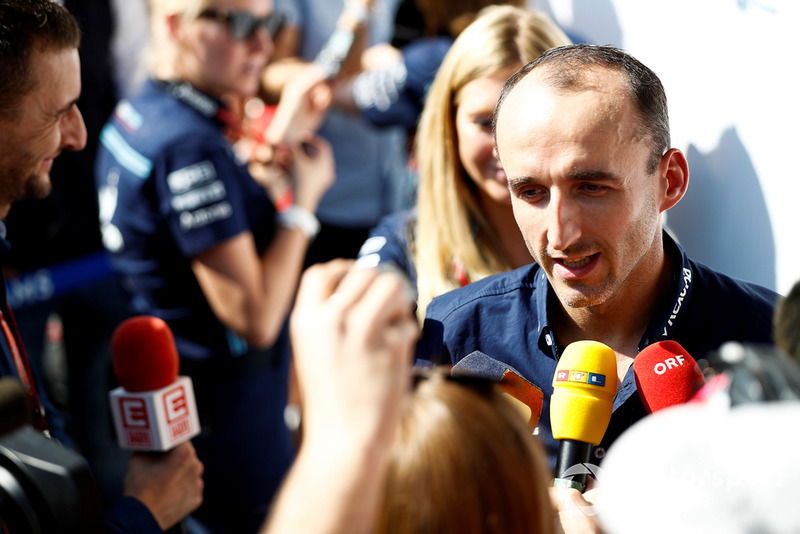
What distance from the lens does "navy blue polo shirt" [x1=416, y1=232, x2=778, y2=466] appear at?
1775mm

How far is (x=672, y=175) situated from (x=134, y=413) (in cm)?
130

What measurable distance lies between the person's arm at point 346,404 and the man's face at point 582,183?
765mm

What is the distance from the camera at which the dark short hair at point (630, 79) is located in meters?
1.72

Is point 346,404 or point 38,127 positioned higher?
point 346,404

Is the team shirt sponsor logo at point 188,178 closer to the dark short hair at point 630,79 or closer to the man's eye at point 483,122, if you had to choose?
the man's eye at point 483,122

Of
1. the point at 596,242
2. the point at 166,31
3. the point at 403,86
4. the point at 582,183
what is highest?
the point at 582,183

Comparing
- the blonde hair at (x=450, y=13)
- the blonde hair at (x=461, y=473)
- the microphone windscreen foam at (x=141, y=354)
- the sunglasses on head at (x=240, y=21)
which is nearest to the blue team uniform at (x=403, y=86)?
the blonde hair at (x=450, y=13)

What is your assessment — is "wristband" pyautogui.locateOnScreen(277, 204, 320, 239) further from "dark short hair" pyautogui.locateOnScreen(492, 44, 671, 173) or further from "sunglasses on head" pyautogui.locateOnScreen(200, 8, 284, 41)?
"dark short hair" pyautogui.locateOnScreen(492, 44, 671, 173)

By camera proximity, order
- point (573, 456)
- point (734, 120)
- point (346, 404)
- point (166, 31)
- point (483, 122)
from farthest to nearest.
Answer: point (166, 31), point (483, 122), point (734, 120), point (573, 456), point (346, 404)

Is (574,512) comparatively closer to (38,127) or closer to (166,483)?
(166,483)

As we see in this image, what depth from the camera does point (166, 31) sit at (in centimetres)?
330

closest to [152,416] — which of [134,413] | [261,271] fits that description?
[134,413]

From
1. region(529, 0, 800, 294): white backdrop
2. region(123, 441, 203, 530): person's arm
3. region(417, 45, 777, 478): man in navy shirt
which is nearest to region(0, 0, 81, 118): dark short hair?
region(123, 441, 203, 530): person's arm

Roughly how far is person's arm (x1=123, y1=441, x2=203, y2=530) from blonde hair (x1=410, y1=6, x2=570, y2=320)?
2.87ft
